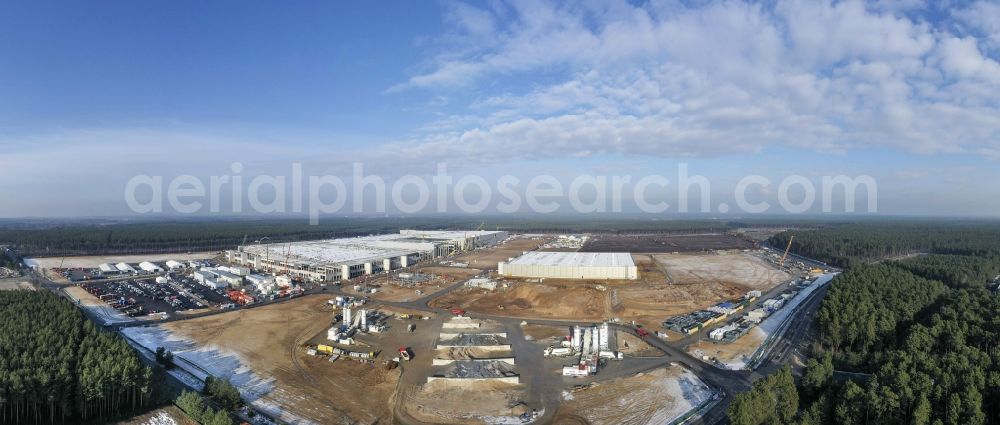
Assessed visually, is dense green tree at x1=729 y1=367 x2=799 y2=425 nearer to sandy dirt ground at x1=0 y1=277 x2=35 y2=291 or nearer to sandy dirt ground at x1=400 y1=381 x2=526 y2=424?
sandy dirt ground at x1=400 y1=381 x2=526 y2=424

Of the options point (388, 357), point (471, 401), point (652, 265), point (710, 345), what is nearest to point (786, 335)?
point (710, 345)

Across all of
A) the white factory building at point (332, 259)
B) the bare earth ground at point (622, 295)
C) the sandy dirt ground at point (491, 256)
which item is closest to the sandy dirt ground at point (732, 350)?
the bare earth ground at point (622, 295)

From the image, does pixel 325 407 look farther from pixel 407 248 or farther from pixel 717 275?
pixel 407 248

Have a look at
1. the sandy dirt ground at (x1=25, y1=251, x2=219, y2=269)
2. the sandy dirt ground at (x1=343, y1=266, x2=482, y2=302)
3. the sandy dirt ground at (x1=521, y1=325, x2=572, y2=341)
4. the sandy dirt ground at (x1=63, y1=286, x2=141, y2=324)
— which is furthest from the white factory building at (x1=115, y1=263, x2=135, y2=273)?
the sandy dirt ground at (x1=521, y1=325, x2=572, y2=341)

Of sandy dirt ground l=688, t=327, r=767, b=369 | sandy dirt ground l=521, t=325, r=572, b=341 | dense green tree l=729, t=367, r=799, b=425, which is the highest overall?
dense green tree l=729, t=367, r=799, b=425

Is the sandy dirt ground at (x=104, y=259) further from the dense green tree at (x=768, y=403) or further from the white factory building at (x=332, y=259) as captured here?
the dense green tree at (x=768, y=403)

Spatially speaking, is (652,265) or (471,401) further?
(652,265)

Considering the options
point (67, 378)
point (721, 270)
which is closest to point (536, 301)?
point (67, 378)
